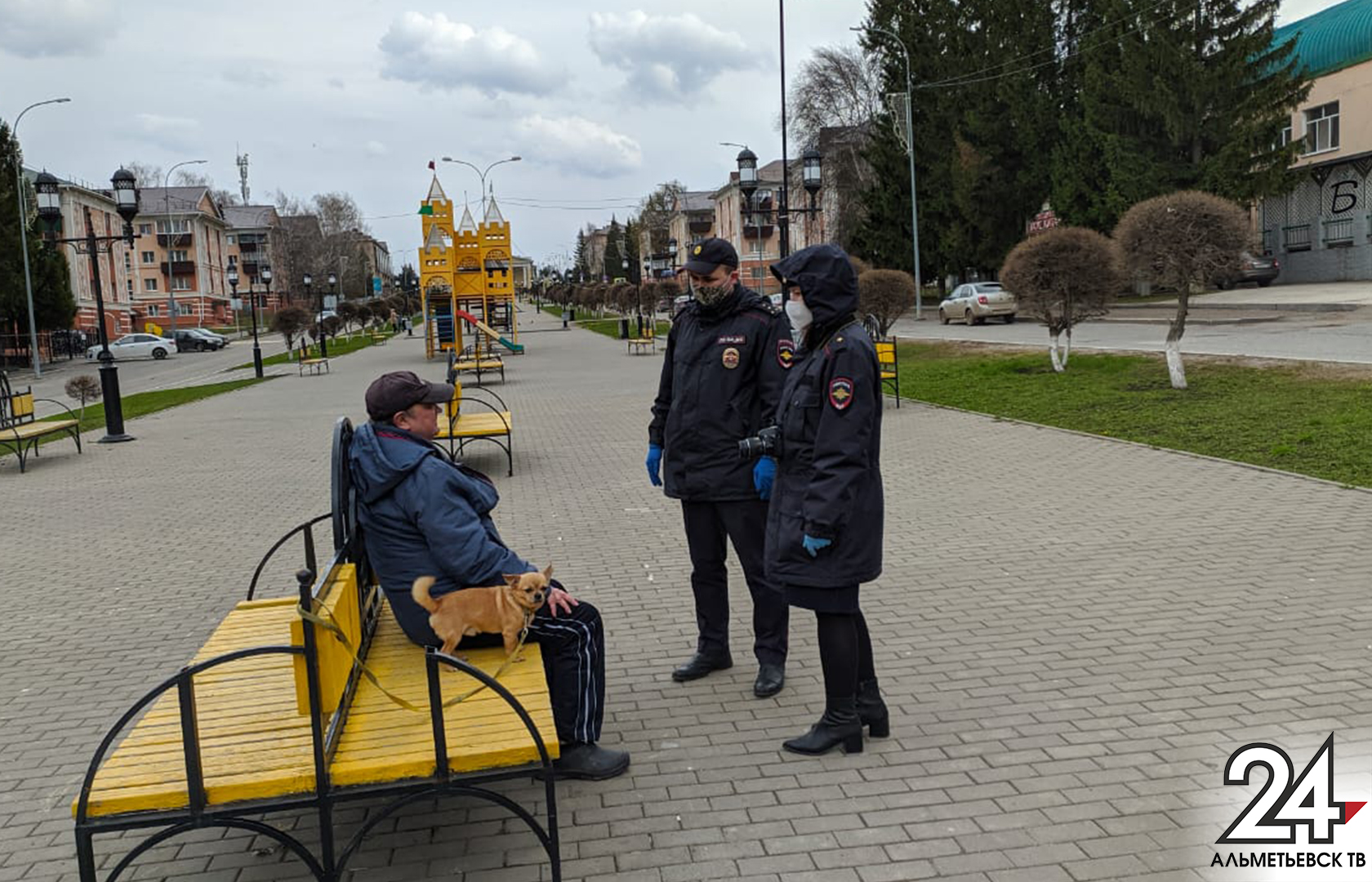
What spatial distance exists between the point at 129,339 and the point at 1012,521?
52028mm

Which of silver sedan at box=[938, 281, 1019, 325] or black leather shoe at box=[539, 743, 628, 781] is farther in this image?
silver sedan at box=[938, 281, 1019, 325]

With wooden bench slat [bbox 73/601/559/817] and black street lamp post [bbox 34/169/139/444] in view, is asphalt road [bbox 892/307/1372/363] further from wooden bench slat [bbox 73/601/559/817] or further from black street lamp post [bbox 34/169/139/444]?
black street lamp post [bbox 34/169/139/444]

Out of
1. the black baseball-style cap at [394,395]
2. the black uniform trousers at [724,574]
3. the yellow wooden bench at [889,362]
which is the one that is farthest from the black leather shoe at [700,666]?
the yellow wooden bench at [889,362]

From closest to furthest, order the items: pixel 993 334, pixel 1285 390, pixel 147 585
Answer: pixel 147 585, pixel 1285 390, pixel 993 334

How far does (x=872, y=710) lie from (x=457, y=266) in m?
31.9

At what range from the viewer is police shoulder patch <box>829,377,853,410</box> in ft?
12.1

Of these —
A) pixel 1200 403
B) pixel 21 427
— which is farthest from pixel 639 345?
pixel 1200 403

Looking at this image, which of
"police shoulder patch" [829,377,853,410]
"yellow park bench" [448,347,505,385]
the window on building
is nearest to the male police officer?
"police shoulder patch" [829,377,853,410]

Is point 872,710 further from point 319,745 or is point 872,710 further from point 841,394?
point 319,745

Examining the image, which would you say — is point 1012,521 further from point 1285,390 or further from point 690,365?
point 1285,390

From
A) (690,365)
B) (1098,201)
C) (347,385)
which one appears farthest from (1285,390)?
(1098,201)

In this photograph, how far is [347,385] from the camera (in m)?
25.1

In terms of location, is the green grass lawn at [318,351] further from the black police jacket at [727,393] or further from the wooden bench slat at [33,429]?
the black police jacket at [727,393]

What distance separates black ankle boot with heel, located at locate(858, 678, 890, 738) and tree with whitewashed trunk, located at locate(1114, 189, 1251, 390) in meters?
10.8
